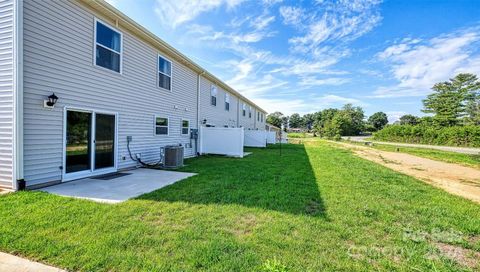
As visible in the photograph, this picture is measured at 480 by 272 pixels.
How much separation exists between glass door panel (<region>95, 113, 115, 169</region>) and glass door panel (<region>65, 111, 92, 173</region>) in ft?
0.75

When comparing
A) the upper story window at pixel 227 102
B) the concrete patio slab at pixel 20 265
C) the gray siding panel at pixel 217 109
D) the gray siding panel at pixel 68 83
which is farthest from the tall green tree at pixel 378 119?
the concrete patio slab at pixel 20 265

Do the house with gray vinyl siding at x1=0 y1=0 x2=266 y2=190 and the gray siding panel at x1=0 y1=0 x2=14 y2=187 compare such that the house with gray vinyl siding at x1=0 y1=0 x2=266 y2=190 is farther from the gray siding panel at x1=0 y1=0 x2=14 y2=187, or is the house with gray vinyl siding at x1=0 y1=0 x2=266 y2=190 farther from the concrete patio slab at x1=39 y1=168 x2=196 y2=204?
→ the concrete patio slab at x1=39 y1=168 x2=196 y2=204

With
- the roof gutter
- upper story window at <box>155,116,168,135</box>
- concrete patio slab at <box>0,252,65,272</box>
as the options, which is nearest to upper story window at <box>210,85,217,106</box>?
the roof gutter

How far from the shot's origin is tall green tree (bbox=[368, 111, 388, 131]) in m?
83.6

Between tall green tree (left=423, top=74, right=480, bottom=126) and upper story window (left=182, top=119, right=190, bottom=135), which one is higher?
tall green tree (left=423, top=74, right=480, bottom=126)

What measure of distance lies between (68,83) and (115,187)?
9.28 ft

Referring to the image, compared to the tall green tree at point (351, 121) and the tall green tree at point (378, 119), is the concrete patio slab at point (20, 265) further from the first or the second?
the tall green tree at point (378, 119)

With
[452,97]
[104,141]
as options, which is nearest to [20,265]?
[104,141]

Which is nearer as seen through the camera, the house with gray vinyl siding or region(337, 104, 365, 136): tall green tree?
the house with gray vinyl siding

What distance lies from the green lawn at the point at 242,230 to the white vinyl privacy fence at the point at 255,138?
14212mm

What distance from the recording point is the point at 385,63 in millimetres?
18641

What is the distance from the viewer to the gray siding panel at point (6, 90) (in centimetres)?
446

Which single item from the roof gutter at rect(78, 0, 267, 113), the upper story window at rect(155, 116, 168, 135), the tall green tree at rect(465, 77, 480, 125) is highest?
the tall green tree at rect(465, 77, 480, 125)

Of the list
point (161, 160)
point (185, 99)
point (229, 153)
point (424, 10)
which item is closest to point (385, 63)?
point (424, 10)
